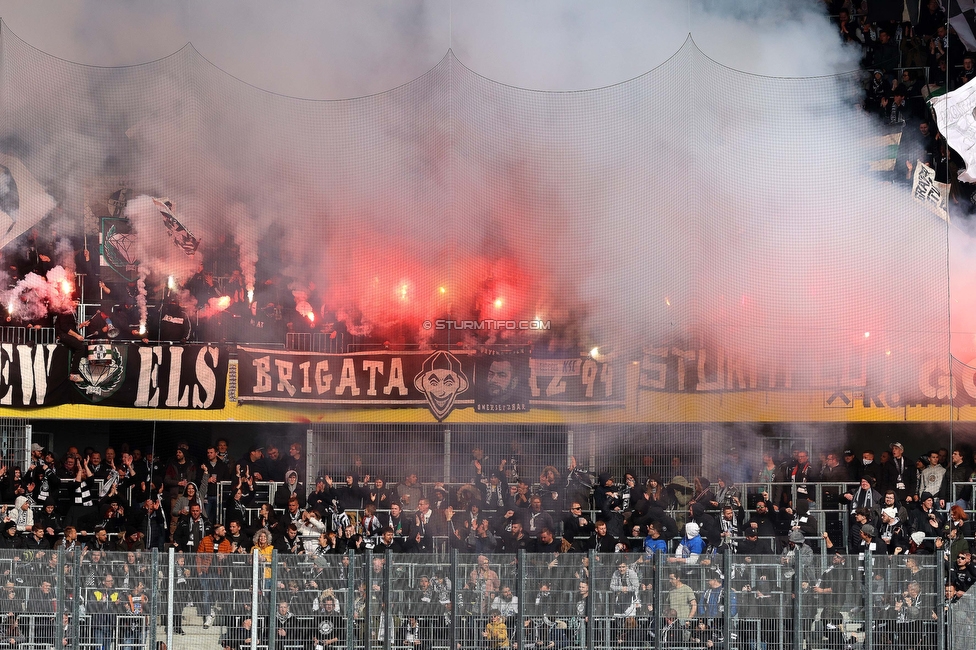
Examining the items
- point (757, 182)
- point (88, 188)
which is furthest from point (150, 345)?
point (757, 182)

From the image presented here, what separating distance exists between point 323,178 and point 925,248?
20.2 ft

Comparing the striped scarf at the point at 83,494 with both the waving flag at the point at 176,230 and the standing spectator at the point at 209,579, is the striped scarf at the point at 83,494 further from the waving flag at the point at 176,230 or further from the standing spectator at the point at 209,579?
the standing spectator at the point at 209,579

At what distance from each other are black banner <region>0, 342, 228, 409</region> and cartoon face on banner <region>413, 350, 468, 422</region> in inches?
73.2

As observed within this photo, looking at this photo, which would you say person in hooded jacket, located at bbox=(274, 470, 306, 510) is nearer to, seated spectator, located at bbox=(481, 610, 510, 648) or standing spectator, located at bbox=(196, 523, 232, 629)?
standing spectator, located at bbox=(196, 523, 232, 629)

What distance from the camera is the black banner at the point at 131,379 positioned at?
9.98 metres

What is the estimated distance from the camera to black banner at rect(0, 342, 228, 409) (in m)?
9.98

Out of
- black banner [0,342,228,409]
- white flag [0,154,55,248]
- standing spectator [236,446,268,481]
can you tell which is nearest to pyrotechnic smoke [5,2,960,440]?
white flag [0,154,55,248]

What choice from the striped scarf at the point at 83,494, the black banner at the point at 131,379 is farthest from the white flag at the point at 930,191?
the striped scarf at the point at 83,494

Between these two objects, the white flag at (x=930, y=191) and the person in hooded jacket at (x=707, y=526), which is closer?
the person in hooded jacket at (x=707, y=526)

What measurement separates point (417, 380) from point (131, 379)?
104 inches

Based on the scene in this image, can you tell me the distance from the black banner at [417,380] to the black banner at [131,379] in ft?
0.98

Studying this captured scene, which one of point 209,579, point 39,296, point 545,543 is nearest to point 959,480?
point 545,543

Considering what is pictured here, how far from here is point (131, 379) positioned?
32.8 feet

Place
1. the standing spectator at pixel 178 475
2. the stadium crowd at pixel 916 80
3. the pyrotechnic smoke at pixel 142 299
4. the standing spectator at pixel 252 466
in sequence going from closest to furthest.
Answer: the standing spectator at pixel 252 466
the standing spectator at pixel 178 475
the pyrotechnic smoke at pixel 142 299
the stadium crowd at pixel 916 80
